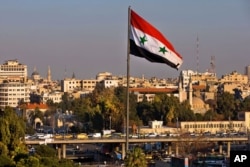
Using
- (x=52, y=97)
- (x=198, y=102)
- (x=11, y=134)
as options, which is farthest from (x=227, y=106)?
(x=11, y=134)

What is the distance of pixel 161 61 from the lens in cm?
866

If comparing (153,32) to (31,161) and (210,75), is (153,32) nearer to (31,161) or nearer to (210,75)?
(31,161)

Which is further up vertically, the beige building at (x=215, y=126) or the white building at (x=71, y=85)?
the white building at (x=71, y=85)

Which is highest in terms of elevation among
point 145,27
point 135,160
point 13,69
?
point 13,69

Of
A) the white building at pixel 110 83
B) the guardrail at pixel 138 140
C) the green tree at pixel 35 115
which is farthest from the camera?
the white building at pixel 110 83

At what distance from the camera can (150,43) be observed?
860cm

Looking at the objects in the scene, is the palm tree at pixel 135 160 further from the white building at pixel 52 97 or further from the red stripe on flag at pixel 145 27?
the white building at pixel 52 97

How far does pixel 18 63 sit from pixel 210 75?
23.1 m

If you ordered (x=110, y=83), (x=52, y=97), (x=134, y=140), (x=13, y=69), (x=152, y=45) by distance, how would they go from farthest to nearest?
Answer: 1. (x=13, y=69)
2. (x=110, y=83)
3. (x=52, y=97)
4. (x=134, y=140)
5. (x=152, y=45)

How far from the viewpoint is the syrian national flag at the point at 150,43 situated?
8.59m

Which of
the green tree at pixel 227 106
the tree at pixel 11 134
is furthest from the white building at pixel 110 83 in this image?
the tree at pixel 11 134

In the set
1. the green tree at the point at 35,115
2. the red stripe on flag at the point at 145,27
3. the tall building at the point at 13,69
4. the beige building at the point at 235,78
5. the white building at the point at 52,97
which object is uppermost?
the tall building at the point at 13,69

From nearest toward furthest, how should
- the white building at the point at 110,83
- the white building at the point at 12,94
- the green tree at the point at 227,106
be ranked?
the green tree at the point at 227,106
the white building at the point at 12,94
the white building at the point at 110,83

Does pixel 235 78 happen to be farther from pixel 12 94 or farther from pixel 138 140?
pixel 138 140
